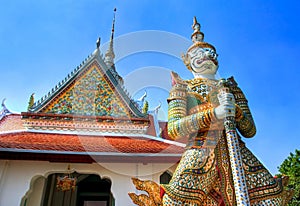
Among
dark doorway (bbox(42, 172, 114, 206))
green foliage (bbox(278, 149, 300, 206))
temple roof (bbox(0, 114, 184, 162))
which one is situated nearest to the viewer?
temple roof (bbox(0, 114, 184, 162))

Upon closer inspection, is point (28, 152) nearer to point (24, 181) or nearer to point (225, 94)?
point (24, 181)

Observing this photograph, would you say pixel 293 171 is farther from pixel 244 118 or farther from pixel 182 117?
pixel 182 117

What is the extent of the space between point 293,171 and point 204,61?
6.74 m

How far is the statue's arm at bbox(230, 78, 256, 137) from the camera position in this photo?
2431 mm

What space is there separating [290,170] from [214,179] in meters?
6.95

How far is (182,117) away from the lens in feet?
8.13

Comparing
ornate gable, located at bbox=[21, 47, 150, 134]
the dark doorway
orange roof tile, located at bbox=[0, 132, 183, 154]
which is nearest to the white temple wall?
orange roof tile, located at bbox=[0, 132, 183, 154]

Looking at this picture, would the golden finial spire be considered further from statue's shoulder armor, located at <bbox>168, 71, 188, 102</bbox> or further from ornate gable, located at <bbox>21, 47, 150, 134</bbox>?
ornate gable, located at <bbox>21, 47, 150, 134</bbox>

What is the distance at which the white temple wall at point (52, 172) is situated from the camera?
3924mm

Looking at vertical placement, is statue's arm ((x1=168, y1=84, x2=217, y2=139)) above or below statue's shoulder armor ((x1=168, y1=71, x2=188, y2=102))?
below

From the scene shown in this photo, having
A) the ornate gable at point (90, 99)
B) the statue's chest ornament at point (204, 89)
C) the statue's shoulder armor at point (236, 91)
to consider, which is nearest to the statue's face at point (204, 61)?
the statue's chest ornament at point (204, 89)

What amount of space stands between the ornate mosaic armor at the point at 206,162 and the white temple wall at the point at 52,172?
1.99 metres

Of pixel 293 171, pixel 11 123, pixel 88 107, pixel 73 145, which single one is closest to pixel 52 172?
pixel 73 145

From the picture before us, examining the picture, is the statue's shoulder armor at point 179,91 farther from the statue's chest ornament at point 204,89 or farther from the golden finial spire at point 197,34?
the golden finial spire at point 197,34
